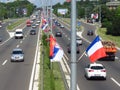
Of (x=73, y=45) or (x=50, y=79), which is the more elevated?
(x=73, y=45)

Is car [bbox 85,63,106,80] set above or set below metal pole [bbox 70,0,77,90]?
below

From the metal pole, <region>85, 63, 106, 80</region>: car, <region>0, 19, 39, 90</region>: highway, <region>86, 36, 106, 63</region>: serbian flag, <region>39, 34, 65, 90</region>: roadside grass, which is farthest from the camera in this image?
<region>85, 63, 106, 80</region>: car

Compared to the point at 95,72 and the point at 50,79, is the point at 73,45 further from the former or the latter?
the point at 95,72

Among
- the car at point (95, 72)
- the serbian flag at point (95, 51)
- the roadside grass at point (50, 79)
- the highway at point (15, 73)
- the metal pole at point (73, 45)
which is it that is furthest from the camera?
the car at point (95, 72)

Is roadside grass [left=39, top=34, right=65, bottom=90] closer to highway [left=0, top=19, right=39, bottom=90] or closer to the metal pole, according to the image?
highway [left=0, top=19, right=39, bottom=90]

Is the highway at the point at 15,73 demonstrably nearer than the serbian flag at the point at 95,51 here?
No

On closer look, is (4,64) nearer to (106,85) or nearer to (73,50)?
(106,85)

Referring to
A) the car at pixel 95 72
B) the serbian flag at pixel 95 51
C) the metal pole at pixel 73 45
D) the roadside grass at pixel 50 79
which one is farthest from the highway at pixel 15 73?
the metal pole at pixel 73 45

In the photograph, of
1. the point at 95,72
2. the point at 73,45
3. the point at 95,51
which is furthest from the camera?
the point at 95,72

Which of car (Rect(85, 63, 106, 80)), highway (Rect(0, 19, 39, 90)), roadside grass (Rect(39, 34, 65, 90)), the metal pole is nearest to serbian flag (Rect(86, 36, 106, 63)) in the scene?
the metal pole

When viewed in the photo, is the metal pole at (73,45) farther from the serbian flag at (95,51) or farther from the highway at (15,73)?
the highway at (15,73)

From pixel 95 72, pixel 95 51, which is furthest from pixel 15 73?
pixel 95 51

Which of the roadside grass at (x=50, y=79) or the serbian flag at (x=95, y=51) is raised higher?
the serbian flag at (x=95, y=51)

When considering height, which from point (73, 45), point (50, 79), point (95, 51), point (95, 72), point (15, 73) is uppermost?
point (73, 45)
